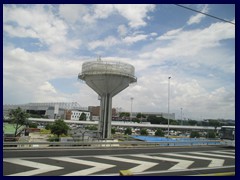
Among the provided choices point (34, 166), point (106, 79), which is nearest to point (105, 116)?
point (106, 79)

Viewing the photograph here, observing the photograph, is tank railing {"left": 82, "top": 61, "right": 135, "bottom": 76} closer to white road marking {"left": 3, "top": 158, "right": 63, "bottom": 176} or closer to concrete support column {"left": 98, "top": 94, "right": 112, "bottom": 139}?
concrete support column {"left": 98, "top": 94, "right": 112, "bottom": 139}

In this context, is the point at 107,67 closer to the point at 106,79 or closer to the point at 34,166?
the point at 106,79

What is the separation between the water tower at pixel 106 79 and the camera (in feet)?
146

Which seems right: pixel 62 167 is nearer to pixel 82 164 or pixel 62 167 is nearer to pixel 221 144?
pixel 82 164

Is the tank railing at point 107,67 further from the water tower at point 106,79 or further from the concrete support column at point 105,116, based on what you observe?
the concrete support column at point 105,116

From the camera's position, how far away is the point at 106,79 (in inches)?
1756

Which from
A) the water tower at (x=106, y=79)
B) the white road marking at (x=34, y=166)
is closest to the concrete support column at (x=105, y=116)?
the water tower at (x=106, y=79)

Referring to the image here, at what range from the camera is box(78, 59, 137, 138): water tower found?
44531mm

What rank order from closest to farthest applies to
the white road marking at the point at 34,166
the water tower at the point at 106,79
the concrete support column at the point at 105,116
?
the white road marking at the point at 34,166 → the water tower at the point at 106,79 → the concrete support column at the point at 105,116

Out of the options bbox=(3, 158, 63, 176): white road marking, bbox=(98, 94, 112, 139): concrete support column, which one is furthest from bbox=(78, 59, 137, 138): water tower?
bbox=(3, 158, 63, 176): white road marking

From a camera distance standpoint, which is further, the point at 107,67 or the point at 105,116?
the point at 105,116

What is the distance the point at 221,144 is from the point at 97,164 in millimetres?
20096

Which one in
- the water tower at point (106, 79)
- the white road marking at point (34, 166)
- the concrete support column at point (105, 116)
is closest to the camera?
the white road marking at point (34, 166)

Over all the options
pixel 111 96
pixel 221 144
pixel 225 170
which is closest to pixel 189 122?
pixel 111 96
